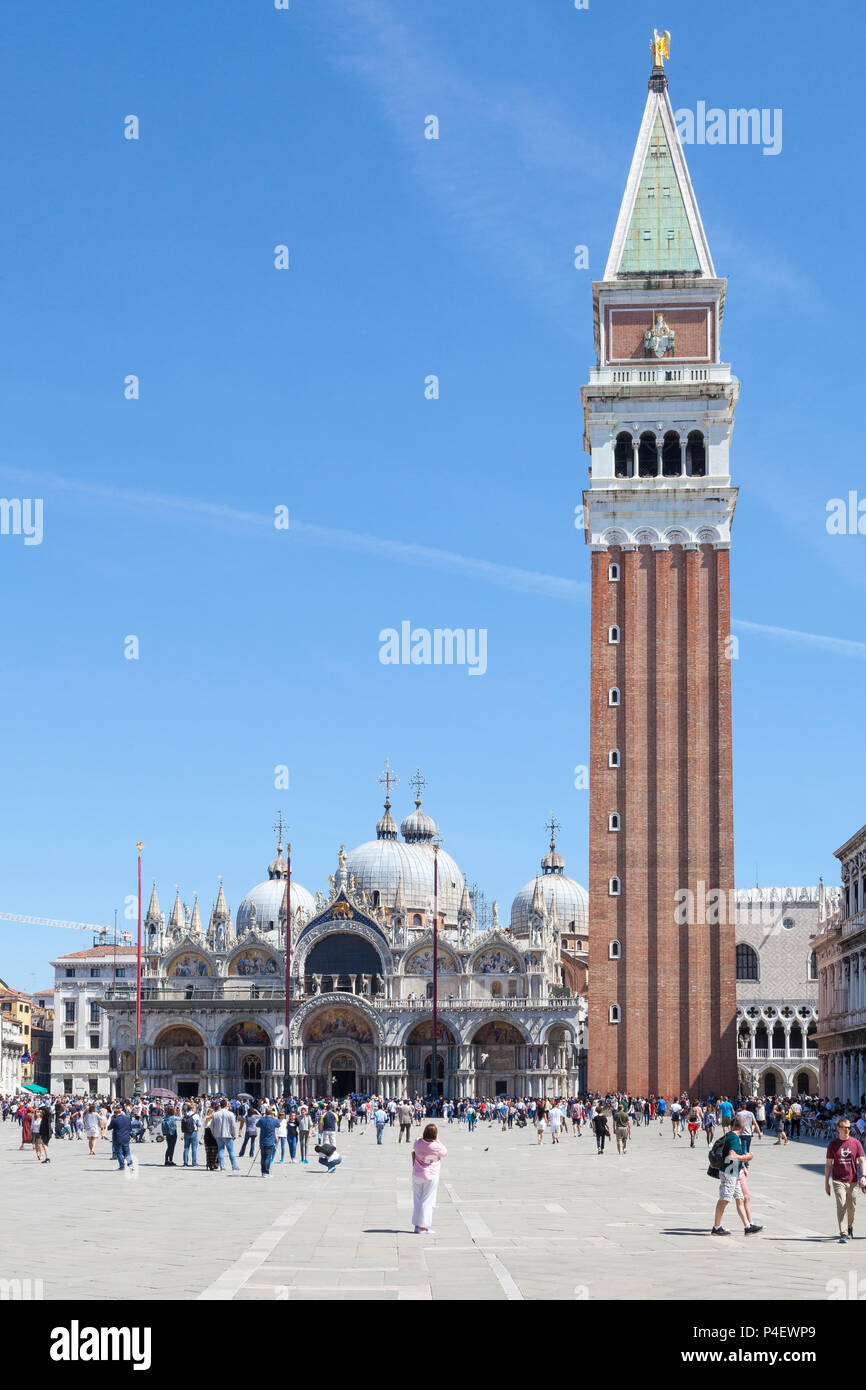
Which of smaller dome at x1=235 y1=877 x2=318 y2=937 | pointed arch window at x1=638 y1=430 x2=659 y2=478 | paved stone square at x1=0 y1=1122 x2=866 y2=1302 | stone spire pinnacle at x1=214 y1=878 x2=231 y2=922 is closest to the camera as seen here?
paved stone square at x1=0 y1=1122 x2=866 y2=1302

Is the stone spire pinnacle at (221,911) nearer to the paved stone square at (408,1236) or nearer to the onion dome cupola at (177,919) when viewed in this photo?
the onion dome cupola at (177,919)

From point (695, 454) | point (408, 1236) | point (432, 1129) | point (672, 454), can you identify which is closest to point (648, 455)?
point (672, 454)

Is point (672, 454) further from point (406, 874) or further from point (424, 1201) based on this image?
point (424, 1201)

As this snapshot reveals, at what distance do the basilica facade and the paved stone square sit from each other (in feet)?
171

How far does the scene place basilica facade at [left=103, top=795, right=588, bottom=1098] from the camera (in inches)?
3612

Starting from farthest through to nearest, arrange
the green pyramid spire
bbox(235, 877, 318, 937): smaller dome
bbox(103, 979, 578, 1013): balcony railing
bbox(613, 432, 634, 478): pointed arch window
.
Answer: bbox(235, 877, 318, 937): smaller dome, bbox(103, 979, 578, 1013): balcony railing, the green pyramid spire, bbox(613, 432, 634, 478): pointed arch window

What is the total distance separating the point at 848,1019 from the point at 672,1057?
7.47 m

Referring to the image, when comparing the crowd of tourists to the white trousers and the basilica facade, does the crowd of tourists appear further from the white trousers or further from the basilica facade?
the basilica facade

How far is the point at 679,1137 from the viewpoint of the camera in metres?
57.1

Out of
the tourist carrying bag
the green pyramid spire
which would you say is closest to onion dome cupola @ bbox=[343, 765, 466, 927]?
the green pyramid spire

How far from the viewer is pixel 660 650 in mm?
75688
